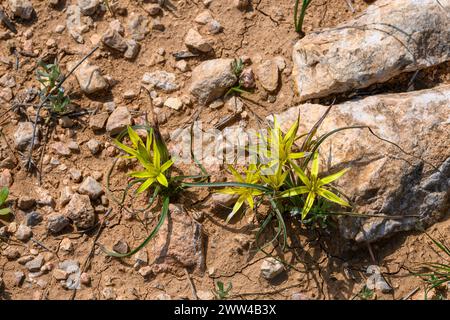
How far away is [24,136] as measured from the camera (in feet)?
11.4

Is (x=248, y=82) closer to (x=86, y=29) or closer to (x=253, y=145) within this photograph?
(x=253, y=145)

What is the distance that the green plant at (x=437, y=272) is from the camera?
10.5ft

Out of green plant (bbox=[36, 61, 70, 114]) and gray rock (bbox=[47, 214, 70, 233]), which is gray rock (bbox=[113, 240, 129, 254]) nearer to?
gray rock (bbox=[47, 214, 70, 233])

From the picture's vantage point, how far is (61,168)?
→ 3.45 meters

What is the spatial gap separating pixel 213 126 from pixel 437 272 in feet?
5.22

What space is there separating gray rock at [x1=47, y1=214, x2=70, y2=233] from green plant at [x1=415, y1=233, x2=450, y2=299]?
2081mm

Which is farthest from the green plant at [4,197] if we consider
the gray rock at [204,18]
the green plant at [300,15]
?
the green plant at [300,15]

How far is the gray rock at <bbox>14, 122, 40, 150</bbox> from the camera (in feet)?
11.4

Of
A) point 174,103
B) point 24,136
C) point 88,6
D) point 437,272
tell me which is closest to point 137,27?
point 88,6

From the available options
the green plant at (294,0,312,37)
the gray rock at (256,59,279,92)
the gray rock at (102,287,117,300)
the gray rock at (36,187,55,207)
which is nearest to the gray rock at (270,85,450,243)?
the gray rock at (256,59,279,92)

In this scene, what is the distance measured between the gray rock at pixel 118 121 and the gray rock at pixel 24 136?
45cm

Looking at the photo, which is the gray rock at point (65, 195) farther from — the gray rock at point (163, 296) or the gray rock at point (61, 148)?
the gray rock at point (163, 296)

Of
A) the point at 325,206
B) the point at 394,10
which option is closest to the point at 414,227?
the point at 325,206

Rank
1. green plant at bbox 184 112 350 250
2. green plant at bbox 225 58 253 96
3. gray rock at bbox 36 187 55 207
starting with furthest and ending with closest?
green plant at bbox 225 58 253 96, gray rock at bbox 36 187 55 207, green plant at bbox 184 112 350 250
